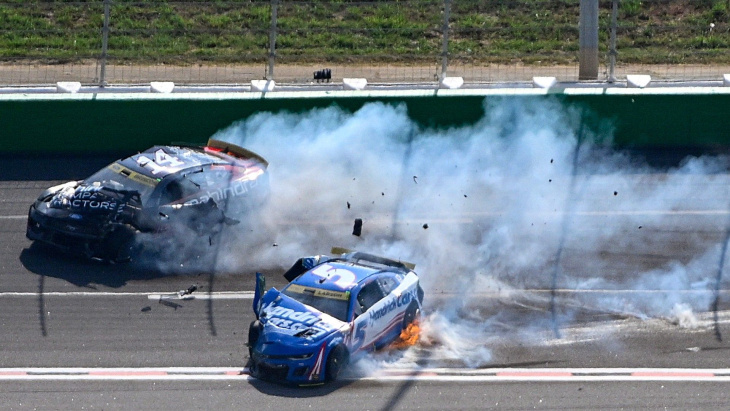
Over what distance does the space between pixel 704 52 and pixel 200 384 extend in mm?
10768

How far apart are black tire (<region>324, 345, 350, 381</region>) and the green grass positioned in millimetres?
7494

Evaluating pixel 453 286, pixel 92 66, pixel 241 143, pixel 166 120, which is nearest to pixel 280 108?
A: pixel 241 143

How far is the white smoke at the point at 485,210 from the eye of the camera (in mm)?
12375

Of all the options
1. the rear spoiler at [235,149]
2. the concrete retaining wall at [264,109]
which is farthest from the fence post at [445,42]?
the rear spoiler at [235,149]

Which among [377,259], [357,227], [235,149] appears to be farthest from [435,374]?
[235,149]

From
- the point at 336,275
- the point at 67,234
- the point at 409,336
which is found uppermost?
the point at 67,234

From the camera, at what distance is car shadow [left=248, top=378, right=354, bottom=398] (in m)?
10.1

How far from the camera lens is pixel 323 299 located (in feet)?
35.7

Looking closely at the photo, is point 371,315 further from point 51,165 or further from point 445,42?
point 51,165

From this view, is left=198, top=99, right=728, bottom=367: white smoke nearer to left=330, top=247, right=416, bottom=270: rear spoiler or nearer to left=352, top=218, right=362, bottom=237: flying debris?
left=352, top=218, right=362, bottom=237: flying debris

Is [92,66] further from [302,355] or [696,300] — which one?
[696,300]

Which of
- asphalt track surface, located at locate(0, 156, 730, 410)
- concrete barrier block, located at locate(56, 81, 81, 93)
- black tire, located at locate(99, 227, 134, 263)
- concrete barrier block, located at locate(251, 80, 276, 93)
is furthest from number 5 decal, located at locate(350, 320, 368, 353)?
concrete barrier block, located at locate(56, 81, 81, 93)

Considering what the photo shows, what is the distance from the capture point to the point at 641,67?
17.3 metres

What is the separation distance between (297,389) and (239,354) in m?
1.15
